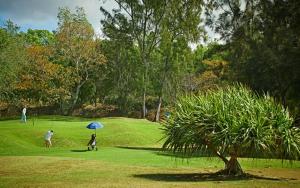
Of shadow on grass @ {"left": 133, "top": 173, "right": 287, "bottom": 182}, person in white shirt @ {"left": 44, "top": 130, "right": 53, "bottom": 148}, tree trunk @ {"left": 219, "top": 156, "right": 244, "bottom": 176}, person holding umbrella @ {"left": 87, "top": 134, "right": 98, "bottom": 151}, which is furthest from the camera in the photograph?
person in white shirt @ {"left": 44, "top": 130, "right": 53, "bottom": 148}

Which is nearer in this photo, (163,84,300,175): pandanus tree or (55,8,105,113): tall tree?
(163,84,300,175): pandanus tree

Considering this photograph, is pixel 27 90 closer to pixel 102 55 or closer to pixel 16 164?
pixel 102 55

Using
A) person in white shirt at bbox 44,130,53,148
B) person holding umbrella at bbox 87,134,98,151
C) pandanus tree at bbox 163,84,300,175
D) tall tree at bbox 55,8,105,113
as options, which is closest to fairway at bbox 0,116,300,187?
person in white shirt at bbox 44,130,53,148

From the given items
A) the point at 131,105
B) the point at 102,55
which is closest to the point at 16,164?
the point at 102,55

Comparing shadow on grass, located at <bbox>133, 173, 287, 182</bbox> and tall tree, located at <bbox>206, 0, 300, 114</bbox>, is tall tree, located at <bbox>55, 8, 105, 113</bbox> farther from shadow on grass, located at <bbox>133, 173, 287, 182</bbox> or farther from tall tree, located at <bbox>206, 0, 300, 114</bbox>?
shadow on grass, located at <bbox>133, 173, 287, 182</bbox>

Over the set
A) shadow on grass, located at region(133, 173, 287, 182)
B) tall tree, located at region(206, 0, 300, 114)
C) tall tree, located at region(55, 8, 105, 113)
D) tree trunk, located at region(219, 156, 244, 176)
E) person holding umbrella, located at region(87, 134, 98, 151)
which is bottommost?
shadow on grass, located at region(133, 173, 287, 182)

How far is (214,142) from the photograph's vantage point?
19.8 m

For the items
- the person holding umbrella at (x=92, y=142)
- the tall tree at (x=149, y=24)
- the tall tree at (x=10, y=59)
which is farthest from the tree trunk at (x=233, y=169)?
the tall tree at (x=10, y=59)

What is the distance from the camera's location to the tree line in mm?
32656

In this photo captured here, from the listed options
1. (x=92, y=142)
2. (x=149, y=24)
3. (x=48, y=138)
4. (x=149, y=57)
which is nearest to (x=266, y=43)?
(x=92, y=142)

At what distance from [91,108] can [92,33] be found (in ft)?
55.4

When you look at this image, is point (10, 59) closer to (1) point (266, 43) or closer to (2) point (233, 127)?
(1) point (266, 43)

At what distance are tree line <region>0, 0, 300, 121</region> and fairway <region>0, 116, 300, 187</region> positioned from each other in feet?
26.7

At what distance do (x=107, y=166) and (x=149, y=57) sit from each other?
44888mm
